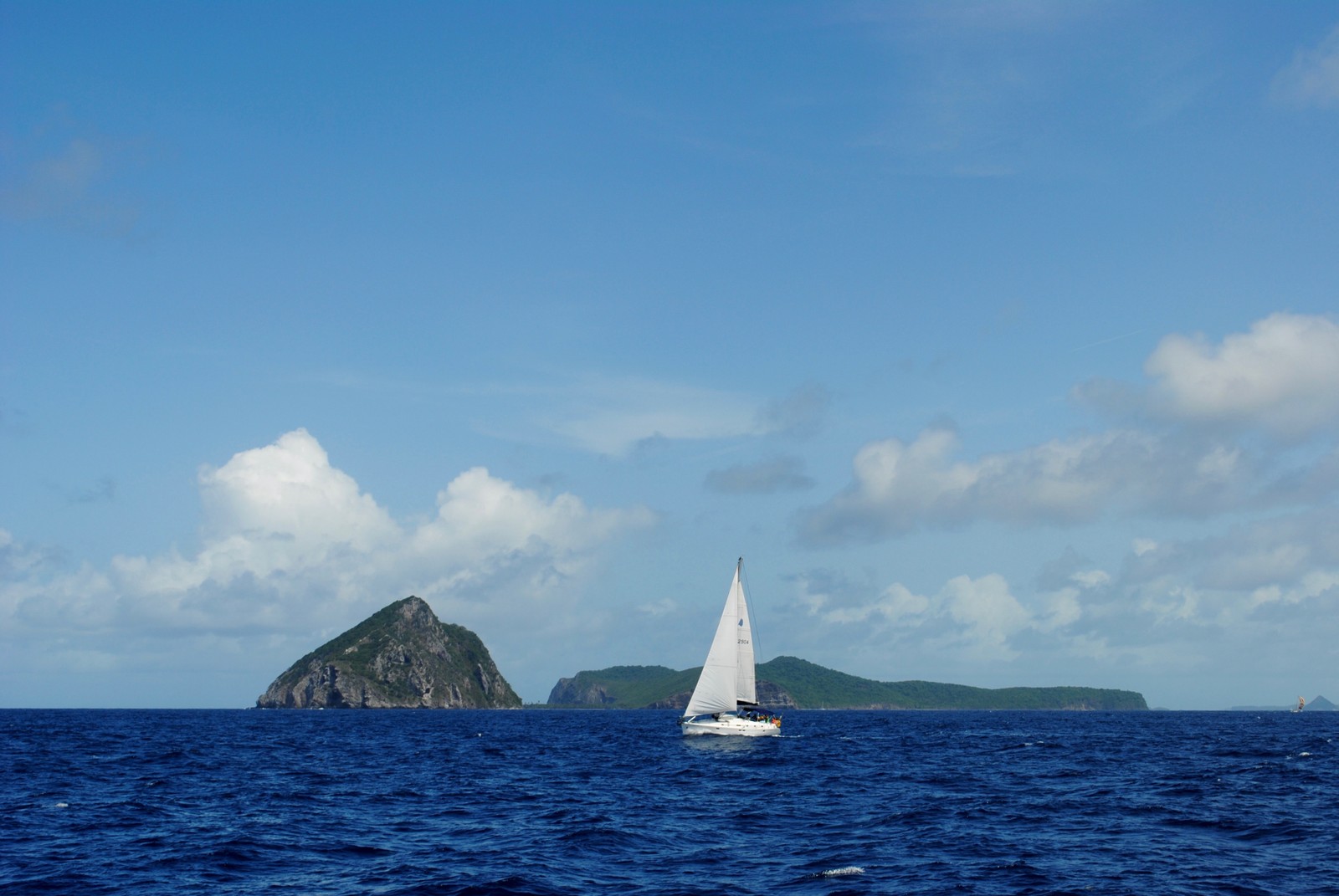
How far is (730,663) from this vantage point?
372ft

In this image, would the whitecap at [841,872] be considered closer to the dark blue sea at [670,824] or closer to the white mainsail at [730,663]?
the dark blue sea at [670,824]

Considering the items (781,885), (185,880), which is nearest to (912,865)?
(781,885)

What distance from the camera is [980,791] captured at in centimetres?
6253

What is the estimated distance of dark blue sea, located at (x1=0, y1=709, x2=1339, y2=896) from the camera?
35.8 meters

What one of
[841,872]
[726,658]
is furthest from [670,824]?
[726,658]

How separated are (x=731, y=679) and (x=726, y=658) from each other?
8.05 ft

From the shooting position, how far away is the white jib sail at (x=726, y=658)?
371 ft

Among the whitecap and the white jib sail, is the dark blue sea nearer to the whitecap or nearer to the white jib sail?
the whitecap

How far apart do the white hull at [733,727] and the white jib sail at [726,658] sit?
1577mm

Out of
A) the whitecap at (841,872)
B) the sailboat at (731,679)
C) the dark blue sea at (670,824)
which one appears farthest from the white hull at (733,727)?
the whitecap at (841,872)

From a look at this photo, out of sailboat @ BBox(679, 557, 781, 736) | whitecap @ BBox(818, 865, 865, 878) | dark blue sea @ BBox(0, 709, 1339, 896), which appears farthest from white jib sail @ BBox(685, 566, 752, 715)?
whitecap @ BBox(818, 865, 865, 878)

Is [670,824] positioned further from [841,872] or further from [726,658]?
[726,658]

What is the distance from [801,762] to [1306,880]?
53.9m

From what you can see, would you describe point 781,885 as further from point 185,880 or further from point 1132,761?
point 1132,761
